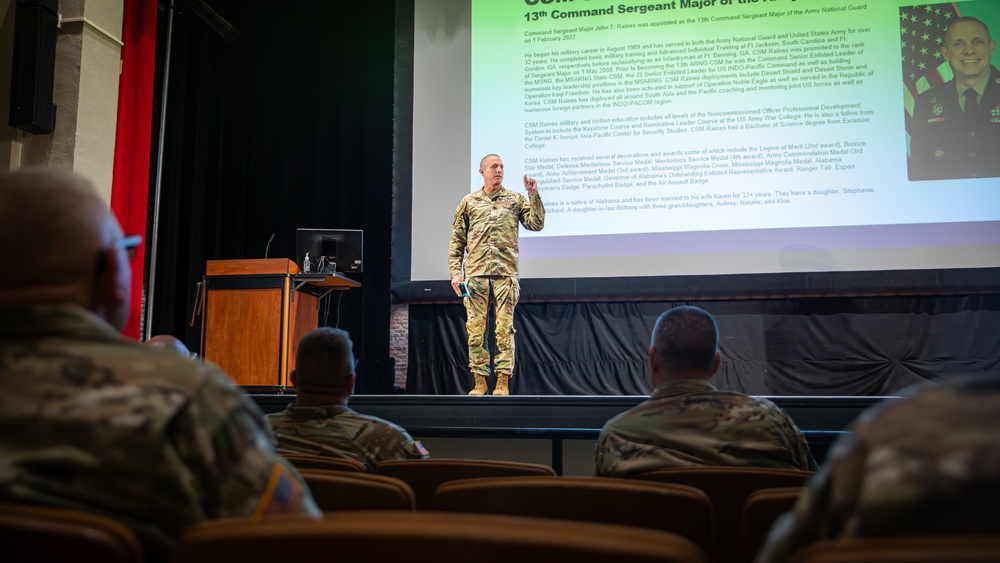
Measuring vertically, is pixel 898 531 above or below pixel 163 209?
below

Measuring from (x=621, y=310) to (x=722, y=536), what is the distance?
4.77 meters

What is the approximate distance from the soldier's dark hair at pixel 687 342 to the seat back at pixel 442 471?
519mm

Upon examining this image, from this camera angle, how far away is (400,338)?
6.59 meters

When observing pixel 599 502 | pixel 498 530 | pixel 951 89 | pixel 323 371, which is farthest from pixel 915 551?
pixel 951 89

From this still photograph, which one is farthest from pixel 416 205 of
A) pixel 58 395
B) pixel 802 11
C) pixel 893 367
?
pixel 58 395

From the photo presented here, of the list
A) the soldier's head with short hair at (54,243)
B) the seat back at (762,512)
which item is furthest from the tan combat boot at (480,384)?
the soldier's head with short hair at (54,243)

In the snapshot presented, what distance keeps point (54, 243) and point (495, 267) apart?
4.17 meters

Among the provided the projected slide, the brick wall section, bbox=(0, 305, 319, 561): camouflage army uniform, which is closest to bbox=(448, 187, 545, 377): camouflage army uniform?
the projected slide

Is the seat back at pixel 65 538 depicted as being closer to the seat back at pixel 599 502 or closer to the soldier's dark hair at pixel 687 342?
the seat back at pixel 599 502

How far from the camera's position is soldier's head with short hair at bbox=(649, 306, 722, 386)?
1927mm

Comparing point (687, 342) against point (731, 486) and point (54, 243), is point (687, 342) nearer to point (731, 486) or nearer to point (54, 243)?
point (731, 486)

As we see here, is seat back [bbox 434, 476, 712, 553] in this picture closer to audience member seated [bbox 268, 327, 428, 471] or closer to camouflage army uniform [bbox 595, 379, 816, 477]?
camouflage army uniform [bbox 595, 379, 816, 477]

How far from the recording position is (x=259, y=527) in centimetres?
65

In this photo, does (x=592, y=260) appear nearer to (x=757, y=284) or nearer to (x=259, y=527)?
(x=757, y=284)
